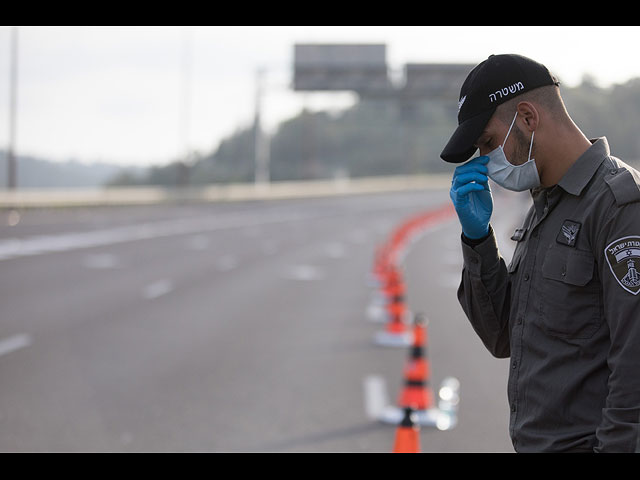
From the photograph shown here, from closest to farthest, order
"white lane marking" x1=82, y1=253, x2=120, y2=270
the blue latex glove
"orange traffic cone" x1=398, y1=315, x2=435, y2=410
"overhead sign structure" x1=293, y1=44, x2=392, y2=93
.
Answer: the blue latex glove → "orange traffic cone" x1=398, y1=315, x2=435, y2=410 → "white lane marking" x1=82, y1=253, x2=120, y2=270 → "overhead sign structure" x1=293, y1=44, x2=392, y2=93

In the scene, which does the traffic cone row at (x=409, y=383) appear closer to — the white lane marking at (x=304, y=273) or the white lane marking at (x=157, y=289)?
the white lane marking at (x=157, y=289)

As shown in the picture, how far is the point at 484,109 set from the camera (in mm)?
2650

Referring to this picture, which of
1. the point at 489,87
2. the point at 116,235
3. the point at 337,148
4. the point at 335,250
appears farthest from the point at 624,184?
the point at 337,148

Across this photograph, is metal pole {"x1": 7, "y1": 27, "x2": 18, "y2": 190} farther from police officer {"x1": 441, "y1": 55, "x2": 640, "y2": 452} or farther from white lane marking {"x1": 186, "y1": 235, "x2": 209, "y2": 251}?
police officer {"x1": 441, "y1": 55, "x2": 640, "y2": 452}

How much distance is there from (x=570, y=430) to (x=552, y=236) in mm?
544

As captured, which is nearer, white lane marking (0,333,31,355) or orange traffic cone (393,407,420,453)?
orange traffic cone (393,407,420,453)

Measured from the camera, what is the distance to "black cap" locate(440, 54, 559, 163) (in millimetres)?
2617

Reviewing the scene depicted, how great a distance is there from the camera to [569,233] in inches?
100

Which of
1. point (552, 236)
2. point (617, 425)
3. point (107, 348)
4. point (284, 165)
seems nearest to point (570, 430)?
point (617, 425)

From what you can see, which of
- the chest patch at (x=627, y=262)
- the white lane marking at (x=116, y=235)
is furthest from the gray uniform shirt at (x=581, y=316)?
the white lane marking at (x=116, y=235)

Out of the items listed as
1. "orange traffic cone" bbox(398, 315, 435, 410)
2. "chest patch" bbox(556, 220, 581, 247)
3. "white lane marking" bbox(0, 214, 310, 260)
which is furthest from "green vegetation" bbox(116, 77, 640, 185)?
"chest patch" bbox(556, 220, 581, 247)

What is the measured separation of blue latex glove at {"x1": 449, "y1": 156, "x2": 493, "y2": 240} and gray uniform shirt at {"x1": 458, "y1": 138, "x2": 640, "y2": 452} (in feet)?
0.61

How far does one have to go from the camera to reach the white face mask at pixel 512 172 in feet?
8.82

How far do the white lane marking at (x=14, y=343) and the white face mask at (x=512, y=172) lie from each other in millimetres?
8795
